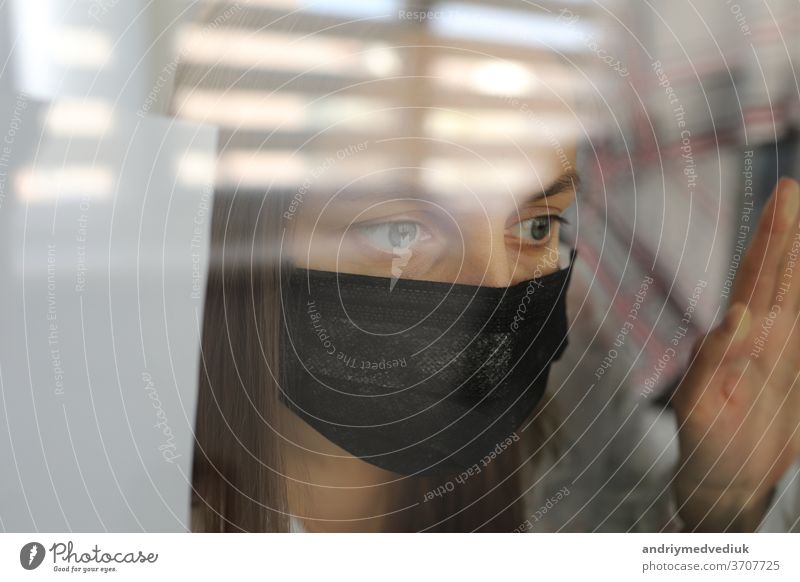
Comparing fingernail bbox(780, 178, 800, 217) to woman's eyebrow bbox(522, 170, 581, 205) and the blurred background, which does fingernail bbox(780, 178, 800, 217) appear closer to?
the blurred background

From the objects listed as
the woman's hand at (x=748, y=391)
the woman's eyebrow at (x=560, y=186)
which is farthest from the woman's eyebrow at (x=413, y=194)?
the woman's hand at (x=748, y=391)

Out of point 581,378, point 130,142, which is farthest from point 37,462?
point 581,378

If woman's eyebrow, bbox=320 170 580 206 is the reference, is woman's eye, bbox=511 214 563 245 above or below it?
below

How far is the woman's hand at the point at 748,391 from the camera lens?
0.66m

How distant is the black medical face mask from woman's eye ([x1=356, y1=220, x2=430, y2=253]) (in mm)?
32

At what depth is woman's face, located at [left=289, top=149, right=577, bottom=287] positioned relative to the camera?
0.62 m

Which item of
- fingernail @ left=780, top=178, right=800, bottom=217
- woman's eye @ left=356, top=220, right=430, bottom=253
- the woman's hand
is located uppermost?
fingernail @ left=780, top=178, right=800, bottom=217

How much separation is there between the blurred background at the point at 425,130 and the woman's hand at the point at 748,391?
0.02 m

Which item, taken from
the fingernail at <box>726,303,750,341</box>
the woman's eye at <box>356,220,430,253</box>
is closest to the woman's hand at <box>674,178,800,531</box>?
the fingernail at <box>726,303,750,341</box>

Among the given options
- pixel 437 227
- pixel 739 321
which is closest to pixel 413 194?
pixel 437 227

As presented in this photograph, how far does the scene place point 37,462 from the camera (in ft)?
2.00

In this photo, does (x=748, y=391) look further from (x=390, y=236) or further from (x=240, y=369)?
(x=240, y=369)

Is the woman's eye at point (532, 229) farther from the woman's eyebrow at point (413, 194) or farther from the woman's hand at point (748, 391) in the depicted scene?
the woman's hand at point (748, 391)
